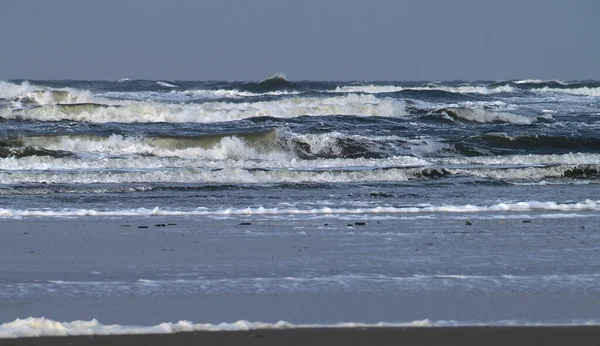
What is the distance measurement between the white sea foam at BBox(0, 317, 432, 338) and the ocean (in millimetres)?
17

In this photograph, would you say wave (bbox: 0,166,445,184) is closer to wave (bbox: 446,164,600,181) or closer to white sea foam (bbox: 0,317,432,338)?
wave (bbox: 446,164,600,181)

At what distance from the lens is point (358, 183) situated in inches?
539

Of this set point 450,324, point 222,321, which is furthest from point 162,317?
point 450,324

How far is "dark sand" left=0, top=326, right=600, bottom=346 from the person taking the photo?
4500 millimetres

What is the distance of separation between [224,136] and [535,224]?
38.9 ft

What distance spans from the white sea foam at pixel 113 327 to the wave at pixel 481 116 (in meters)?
22.7

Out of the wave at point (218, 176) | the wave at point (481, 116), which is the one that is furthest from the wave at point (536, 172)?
the wave at point (481, 116)

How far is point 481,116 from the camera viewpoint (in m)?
27.5

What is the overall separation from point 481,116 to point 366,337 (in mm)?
23809

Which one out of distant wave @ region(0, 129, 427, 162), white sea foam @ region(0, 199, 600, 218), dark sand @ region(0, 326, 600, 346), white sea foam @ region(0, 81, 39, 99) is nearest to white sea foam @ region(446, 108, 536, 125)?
distant wave @ region(0, 129, 427, 162)

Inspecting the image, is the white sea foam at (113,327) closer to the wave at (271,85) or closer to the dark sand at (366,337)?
the dark sand at (366,337)

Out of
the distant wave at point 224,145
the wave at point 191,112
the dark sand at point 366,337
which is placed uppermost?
the wave at point 191,112

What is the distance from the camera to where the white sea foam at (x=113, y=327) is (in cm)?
461

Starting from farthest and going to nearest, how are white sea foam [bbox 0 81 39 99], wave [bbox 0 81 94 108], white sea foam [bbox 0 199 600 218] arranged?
white sea foam [bbox 0 81 39 99], wave [bbox 0 81 94 108], white sea foam [bbox 0 199 600 218]
